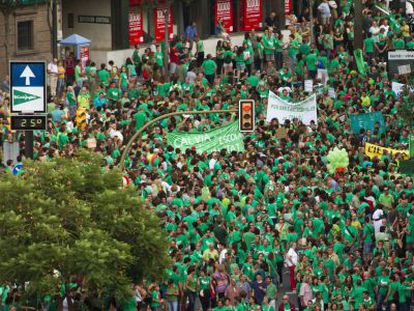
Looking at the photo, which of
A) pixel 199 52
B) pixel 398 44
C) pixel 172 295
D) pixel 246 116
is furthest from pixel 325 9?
pixel 172 295

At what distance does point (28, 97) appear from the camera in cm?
4581

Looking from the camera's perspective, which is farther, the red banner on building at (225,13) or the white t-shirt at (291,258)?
the red banner on building at (225,13)

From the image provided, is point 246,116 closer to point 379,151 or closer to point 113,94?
point 379,151

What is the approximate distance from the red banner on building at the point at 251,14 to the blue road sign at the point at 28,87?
35912 mm

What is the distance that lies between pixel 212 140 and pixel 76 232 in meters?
13.3

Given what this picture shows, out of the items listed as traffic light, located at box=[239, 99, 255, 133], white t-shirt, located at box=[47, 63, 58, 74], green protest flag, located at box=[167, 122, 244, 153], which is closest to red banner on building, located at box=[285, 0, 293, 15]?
white t-shirt, located at box=[47, 63, 58, 74]

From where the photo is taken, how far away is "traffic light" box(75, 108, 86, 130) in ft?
200

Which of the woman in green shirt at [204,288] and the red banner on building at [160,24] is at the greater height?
the red banner on building at [160,24]

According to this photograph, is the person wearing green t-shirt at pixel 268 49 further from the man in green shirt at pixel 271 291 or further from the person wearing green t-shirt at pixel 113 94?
the man in green shirt at pixel 271 291

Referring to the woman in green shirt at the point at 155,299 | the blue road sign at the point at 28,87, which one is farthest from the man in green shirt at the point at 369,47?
the blue road sign at the point at 28,87

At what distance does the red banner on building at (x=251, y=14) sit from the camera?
81.9 meters

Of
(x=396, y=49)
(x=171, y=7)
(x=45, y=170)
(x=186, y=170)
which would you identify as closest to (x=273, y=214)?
(x=186, y=170)

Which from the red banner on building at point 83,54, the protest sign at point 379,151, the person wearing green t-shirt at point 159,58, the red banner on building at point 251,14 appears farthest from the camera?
the red banner on building at point 251,14

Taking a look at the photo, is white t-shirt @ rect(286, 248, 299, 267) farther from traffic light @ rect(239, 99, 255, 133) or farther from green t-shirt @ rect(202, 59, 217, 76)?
green t-shirt @ rect(202, 59, 217, 76)
